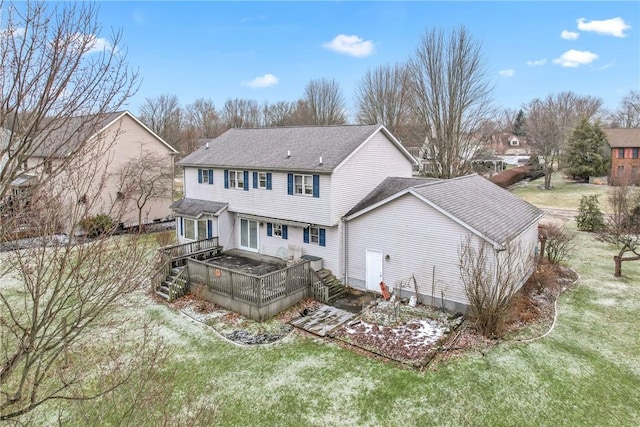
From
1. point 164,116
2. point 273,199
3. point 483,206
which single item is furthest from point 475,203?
point 164,116

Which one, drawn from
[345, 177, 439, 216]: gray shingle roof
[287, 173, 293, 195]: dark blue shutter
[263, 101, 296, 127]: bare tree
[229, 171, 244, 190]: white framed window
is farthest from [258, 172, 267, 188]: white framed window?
[263, 101, 296, 127]: bare tree

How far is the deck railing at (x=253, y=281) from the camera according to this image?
15.6 m

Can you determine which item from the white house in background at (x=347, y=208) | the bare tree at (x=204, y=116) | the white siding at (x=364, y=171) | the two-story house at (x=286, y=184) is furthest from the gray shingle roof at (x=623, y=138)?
the bare tree at (x=204, y=116)

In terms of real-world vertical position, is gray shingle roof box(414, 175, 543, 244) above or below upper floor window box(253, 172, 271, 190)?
below

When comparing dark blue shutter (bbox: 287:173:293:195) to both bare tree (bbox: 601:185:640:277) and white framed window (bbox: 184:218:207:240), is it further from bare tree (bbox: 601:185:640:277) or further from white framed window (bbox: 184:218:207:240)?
bare tree (bbox: 601:185:640:277)

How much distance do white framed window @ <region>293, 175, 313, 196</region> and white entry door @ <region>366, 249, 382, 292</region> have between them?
13.2 ft

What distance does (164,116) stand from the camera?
58.9 meters

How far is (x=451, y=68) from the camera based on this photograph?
1305 inches

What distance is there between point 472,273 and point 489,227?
204 centimetres

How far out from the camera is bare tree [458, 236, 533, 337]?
13648mm

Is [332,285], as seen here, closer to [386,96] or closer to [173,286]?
[173,286]

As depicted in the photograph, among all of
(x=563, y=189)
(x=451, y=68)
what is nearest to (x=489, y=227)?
(x=451, y=68)

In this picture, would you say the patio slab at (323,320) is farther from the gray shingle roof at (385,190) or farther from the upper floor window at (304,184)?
the upper floor window at (304,184)

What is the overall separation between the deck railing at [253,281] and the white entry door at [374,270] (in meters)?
2.50
